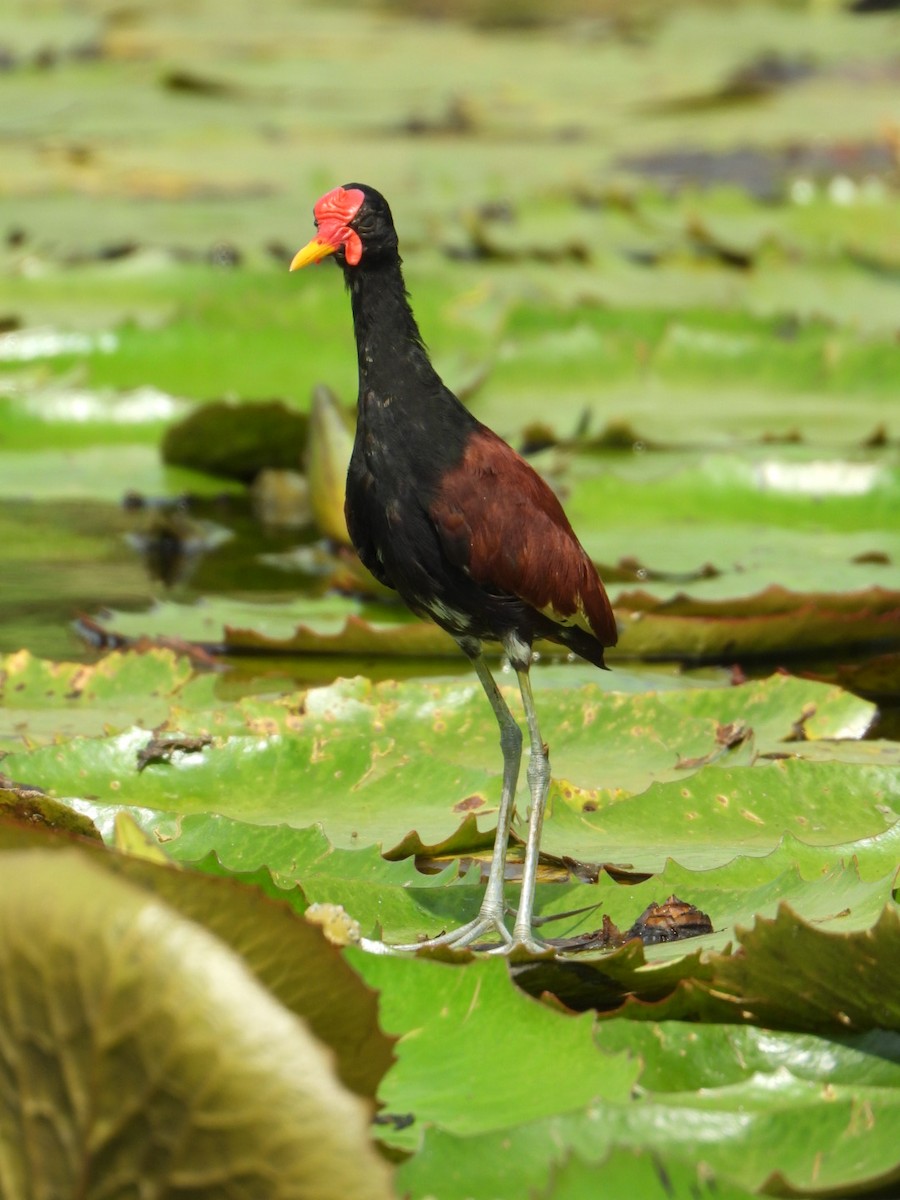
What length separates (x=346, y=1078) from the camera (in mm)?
1567

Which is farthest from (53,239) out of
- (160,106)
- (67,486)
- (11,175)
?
(160,106)

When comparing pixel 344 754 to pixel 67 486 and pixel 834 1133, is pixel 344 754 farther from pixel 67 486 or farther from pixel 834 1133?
pixel 67 486

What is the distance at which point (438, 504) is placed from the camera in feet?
8.03

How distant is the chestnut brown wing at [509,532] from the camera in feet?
8.08

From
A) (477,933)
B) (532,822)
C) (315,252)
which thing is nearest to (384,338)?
(315,252)

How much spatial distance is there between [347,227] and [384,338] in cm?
17

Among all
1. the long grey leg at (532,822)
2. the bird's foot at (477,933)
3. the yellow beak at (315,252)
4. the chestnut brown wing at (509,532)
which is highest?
the yellow beak at (315,252)

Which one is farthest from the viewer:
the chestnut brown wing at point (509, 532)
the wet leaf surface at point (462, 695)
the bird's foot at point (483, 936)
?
the chestnut brown wing at point (509, 532)

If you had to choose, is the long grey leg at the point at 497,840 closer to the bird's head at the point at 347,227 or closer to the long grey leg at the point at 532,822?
the long grey leg at the point at 532,822

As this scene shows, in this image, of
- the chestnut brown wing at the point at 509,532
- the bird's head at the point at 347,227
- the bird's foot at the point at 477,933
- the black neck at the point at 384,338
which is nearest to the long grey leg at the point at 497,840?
the bird's foot at the point at 477,933

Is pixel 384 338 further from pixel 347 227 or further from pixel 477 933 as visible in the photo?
pixel 477 933

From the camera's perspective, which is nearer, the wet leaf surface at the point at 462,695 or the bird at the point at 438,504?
the wet leaf surface at the point at 462,695

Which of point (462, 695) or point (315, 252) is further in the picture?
point (462, 695)

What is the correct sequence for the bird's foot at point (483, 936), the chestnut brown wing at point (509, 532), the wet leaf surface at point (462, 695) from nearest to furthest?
the wet leaf surface at point (462, 695)
the bird's foot at point (483, 936)
the chestnut brown wing at point (509, 532)
